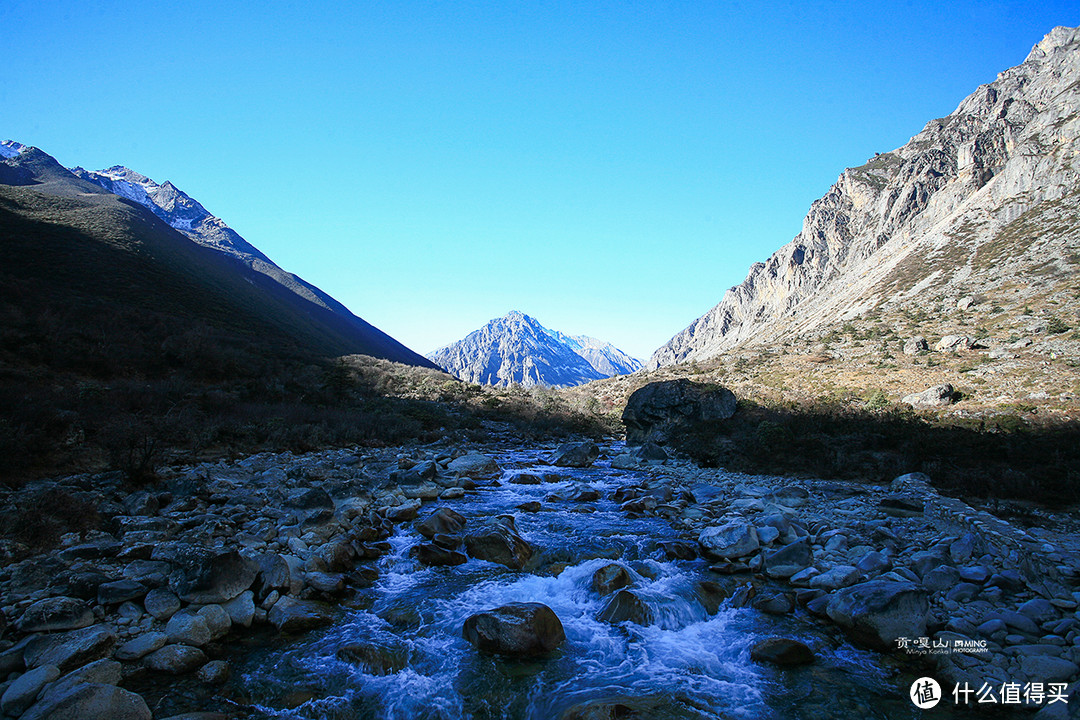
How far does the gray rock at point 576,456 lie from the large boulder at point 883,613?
13.4m

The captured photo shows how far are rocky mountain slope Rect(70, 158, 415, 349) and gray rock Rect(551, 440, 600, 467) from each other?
92.3 meters

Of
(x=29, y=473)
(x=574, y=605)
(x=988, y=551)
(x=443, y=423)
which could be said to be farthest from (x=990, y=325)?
(x=29, y=473)

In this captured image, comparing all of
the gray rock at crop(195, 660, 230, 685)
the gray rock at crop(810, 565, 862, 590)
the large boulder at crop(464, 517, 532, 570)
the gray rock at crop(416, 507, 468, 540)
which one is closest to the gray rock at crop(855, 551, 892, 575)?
the gray rock at crop(810, 565, 862, 590)

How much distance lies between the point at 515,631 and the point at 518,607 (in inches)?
16.4

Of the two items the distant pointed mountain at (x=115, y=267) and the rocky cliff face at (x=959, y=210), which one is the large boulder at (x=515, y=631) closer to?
the distant pointed mountain at (x=115, y=267)

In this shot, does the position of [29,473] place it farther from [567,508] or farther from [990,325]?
[990,325]

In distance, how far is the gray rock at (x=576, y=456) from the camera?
64.1 feet

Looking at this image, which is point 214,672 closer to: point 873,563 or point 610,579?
point 610,579

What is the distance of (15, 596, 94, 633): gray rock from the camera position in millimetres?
4938

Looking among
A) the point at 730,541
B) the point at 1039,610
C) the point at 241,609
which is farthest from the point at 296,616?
the point at 1039,610

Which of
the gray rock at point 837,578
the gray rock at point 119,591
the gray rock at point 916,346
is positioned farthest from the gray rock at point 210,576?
the gray rock at point 916,346

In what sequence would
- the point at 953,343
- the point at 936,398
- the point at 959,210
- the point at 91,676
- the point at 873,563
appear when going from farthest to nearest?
the point at 959,210 < the point at 953,343 < the point at 936,398 < the point at 873,563 < the point at 91,676

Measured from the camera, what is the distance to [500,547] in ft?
28.9

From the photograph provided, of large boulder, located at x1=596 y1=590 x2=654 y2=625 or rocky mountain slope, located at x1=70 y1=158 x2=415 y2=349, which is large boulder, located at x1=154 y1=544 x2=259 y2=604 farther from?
rocky mountain slope, located at x1=70 y1=158 x2=415 y2=349
